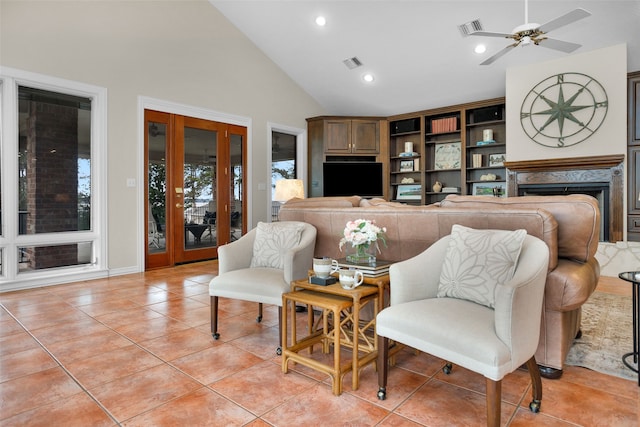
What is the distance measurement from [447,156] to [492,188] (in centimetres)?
98

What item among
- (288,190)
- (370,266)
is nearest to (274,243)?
(370,266)

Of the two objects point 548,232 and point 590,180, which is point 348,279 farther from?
point 590,180

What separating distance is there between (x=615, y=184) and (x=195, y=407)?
208 inches

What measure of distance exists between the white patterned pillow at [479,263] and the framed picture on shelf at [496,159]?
462cm

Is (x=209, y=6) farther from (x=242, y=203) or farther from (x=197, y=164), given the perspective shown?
(x=242, y=203)

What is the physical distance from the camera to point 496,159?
610 cm

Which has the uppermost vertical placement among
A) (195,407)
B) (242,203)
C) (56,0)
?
(56,0)

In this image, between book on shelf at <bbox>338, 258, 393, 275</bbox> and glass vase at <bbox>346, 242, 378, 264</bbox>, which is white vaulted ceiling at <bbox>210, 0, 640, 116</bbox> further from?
book on shelf at <bbox>338, 258, 393, 275</bbox>

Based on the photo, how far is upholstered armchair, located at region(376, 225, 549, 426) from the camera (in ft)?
4.67

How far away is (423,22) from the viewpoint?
195 inches

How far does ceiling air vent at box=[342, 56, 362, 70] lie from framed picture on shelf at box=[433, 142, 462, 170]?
2.04 metres

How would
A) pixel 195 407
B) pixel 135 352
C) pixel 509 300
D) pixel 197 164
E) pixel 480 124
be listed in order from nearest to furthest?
1. pixel 509 300
2. pixel 195 407
3. pixel 135 352
4. pixel 197 164
5. pixel 480 124

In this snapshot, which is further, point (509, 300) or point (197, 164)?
point (197, 164)

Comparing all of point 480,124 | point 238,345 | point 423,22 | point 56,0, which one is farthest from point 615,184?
point 56,0
